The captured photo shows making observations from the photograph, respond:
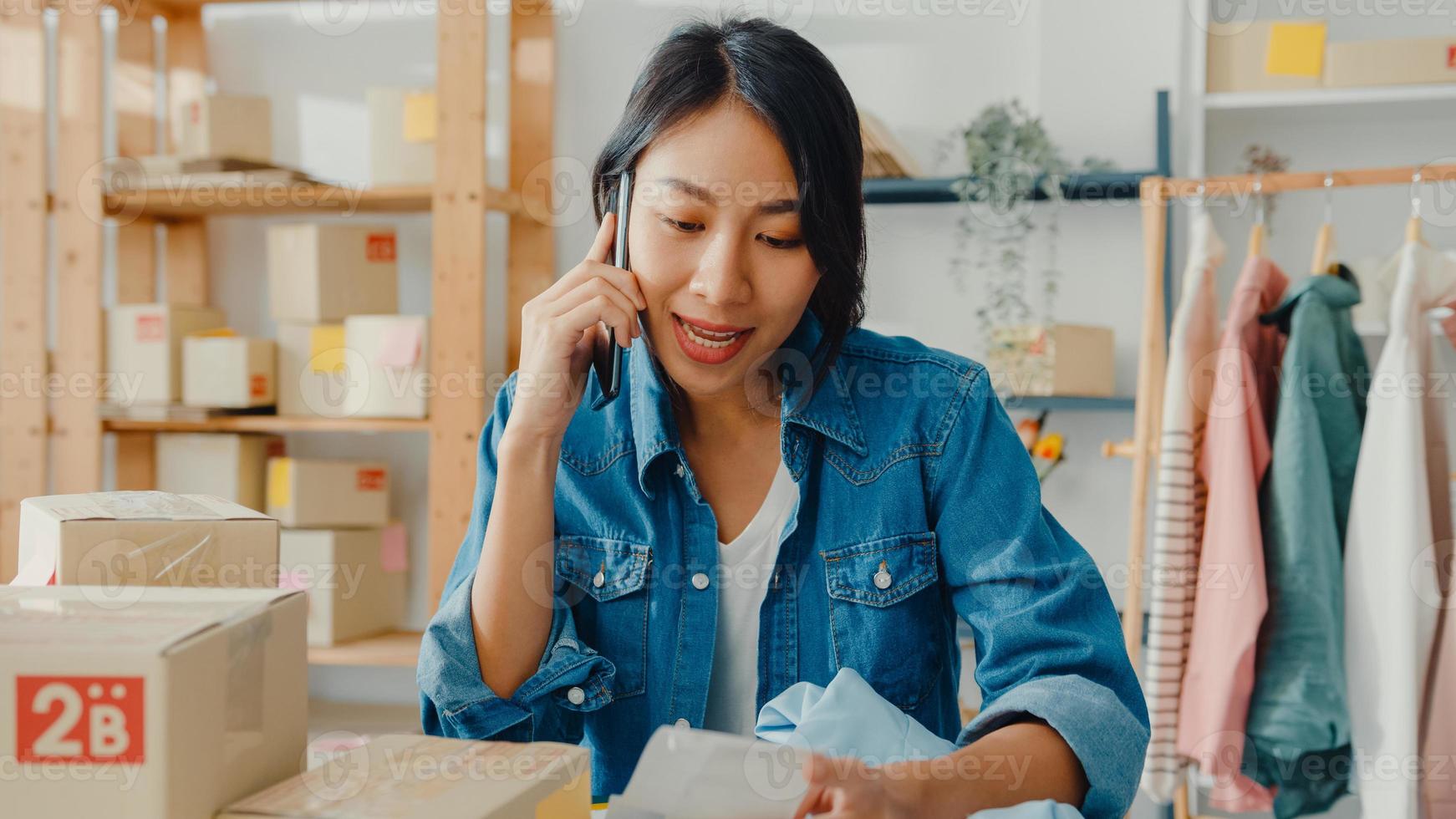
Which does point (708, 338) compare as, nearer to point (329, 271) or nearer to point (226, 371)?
point (329, 271)

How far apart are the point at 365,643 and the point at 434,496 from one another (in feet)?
1.27

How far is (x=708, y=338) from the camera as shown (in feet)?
3.48

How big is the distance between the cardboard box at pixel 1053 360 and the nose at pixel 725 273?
4.79 ft

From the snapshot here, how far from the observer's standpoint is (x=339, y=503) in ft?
8.52

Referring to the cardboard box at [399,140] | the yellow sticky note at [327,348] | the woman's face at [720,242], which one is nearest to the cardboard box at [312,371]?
the yellow sticky note at [327,348]

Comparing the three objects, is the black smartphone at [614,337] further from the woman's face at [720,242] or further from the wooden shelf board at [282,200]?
the wooden shelf board at [282,200]

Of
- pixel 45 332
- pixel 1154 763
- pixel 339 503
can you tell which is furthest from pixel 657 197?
pixel 45 332

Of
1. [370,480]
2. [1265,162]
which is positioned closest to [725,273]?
[370,480]

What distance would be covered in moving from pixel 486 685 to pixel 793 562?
1.02ft

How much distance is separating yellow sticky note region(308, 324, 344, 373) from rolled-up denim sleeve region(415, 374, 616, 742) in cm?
156

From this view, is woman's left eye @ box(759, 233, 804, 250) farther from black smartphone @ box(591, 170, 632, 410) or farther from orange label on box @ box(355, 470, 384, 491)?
orange label on box @ box(355, 470, 384, 491)

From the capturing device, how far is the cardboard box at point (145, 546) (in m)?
0.81

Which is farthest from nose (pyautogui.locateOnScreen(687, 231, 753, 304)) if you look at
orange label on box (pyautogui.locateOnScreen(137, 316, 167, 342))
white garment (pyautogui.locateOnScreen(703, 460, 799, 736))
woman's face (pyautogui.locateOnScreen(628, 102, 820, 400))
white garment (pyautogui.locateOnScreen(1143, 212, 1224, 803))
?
orange label on box (pyautogui.locateOnScreen(137, 316, 167, 342))

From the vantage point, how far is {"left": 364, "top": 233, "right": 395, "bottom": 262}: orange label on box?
8.51 ft
